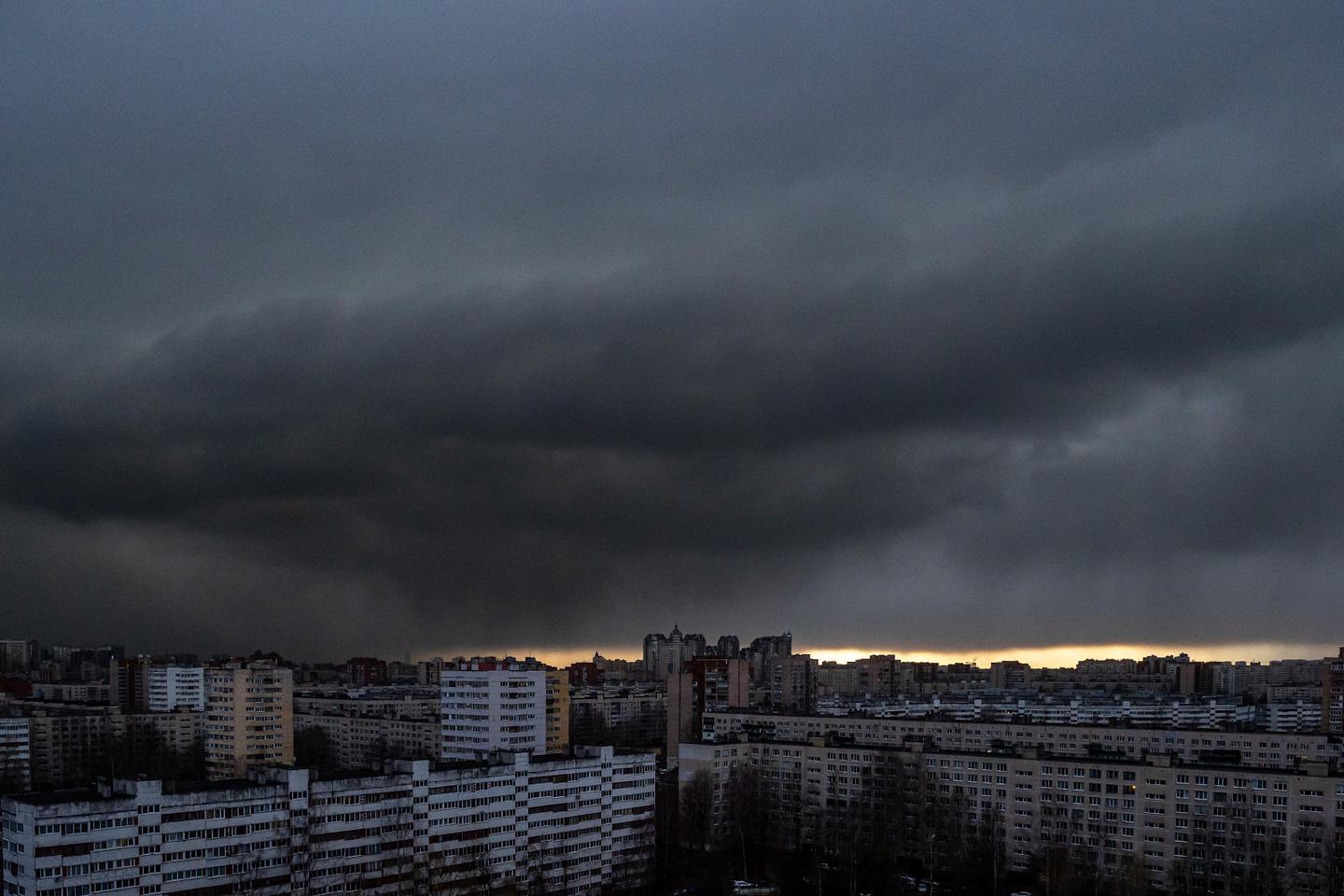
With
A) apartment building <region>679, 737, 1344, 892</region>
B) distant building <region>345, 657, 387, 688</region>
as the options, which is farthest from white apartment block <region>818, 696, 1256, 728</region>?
distant building <region>345, 657, 387, 688</region>

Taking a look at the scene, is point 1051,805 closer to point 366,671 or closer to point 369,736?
point 369,736

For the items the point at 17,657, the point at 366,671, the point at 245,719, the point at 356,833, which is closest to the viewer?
the point at 356,833

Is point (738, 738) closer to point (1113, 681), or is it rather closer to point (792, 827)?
point (792, 827)

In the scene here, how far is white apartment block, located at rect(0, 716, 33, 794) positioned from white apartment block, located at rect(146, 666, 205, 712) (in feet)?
52.5

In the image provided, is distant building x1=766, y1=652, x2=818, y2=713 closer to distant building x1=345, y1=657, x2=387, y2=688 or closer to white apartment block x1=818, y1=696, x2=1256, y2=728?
white apartment block x1=818, y1=696, x2=1256, y2=728

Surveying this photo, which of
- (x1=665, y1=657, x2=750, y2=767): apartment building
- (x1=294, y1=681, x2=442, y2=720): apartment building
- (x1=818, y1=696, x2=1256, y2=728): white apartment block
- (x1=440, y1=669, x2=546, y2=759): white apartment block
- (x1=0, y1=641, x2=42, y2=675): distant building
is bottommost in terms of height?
(x1=0, y1=641, x2=42, y2=675): distant building

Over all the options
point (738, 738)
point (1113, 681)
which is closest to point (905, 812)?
point (738, 738)

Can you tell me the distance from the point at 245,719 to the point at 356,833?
33326mm

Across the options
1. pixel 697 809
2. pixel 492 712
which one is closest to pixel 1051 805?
pixel 697 809

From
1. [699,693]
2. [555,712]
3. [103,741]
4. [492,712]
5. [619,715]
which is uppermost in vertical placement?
[492,712]

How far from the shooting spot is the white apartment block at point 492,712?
56844mm

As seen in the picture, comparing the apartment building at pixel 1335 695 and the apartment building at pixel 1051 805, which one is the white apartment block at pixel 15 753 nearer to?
the apartment building at pixel 1051 805

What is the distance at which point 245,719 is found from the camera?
215 feet

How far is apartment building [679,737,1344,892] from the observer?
41.1 m
